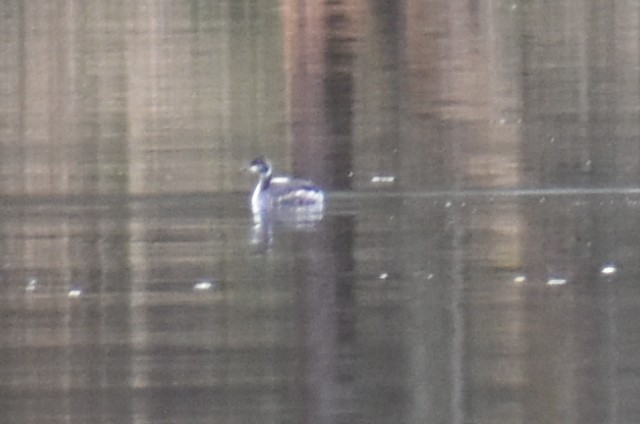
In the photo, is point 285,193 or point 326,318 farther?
point 285,193

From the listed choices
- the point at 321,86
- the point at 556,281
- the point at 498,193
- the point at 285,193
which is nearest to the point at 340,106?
the point at 321,86

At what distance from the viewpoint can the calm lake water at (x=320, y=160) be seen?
2074 mm

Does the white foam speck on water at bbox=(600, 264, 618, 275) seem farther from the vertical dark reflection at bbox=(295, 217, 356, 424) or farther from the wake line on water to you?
the vertical dark reflection at bbox=(295, 217, 356, 424)

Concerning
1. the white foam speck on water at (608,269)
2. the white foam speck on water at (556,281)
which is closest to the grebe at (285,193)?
the white foam speck on water at (556,281)

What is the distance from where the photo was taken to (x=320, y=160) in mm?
2191

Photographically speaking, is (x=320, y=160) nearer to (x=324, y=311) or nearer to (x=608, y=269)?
(x=324, y=311)

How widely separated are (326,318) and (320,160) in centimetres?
40

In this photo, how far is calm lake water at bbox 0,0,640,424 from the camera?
81.7 inches

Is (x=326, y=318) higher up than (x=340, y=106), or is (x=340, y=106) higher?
(x=340, y=106)

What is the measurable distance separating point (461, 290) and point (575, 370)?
30 centimetres

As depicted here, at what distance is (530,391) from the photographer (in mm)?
1941

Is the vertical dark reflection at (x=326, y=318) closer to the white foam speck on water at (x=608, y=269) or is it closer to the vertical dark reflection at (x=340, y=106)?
the vertical dark reflection at (x=340, y=106)

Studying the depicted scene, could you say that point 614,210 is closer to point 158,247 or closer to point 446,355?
point 446,355

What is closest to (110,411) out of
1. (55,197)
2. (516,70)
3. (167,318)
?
(167,318)
